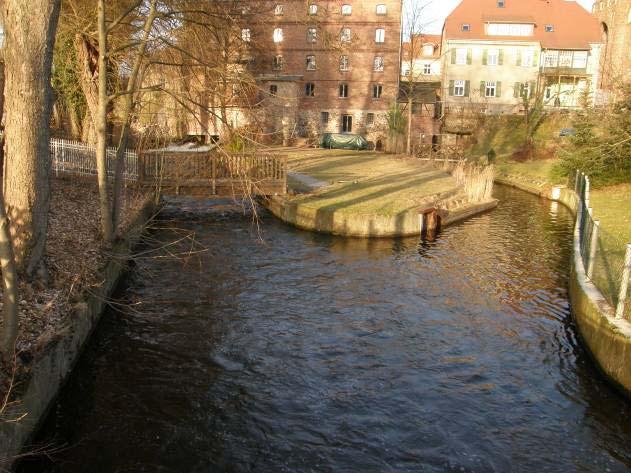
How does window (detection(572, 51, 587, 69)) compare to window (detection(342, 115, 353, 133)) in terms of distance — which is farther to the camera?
window (detection(572, 51, 587, 69))

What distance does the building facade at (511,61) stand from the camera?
54812mm

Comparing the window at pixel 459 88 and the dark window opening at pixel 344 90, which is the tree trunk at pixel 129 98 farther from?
the window at pixel 459 88

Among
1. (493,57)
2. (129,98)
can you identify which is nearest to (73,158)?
(129,98)

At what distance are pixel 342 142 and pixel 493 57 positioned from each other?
19.5m

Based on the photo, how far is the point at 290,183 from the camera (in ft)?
86.9

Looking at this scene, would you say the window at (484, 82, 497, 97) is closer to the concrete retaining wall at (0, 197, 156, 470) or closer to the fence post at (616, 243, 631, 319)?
the fence post at (616, 243, 631, 319)

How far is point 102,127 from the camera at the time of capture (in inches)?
519

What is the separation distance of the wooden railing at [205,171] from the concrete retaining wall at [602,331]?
1241 centimetres

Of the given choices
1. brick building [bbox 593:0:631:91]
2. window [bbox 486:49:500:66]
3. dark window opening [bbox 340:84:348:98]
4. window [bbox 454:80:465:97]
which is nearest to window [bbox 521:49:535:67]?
window [bbox 486:49:500:66]

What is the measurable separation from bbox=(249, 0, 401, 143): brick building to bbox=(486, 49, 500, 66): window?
9.65 m

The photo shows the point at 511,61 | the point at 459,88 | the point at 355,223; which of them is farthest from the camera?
the point at 459,88

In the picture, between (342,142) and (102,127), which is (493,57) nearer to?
(342,142)

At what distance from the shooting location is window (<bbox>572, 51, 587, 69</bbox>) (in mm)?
55156

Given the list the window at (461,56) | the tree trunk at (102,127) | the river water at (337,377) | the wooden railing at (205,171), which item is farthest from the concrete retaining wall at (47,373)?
the window at (461,56)
